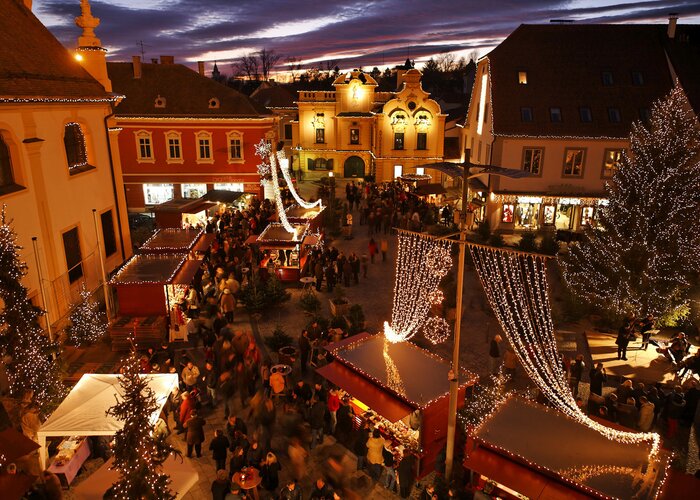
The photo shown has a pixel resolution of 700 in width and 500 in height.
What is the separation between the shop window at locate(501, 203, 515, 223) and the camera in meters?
28.2

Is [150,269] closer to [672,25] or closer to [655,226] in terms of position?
[655,226]

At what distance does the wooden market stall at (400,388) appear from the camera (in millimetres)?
10531

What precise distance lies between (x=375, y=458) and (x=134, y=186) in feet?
89.6

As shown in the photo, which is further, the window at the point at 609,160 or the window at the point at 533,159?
the window at the point at 533,159

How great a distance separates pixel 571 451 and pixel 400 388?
3401 millimetres

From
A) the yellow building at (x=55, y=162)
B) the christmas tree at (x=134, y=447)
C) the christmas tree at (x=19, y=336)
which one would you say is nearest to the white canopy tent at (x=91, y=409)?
the christmas tree at (x=19, y=336)

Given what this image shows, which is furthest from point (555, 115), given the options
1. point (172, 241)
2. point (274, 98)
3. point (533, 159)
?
point (274, 98)

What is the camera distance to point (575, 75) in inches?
1093

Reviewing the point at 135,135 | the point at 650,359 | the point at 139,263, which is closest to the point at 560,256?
the point at 650,359

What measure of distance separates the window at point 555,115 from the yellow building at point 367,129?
12876 millimetres

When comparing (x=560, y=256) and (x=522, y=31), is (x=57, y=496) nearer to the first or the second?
(x=560, y=256)

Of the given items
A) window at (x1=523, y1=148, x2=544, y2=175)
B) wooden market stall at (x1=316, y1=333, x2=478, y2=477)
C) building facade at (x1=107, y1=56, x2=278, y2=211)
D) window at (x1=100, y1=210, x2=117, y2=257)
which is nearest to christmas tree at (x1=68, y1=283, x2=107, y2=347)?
window at (x1=100, y1=210, x2=117, y2=257)

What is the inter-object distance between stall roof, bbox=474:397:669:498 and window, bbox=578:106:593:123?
20896 millimetres

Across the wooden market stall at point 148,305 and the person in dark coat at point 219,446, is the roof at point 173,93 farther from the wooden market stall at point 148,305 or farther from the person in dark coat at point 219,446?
the person in dark coat at point 219,446
